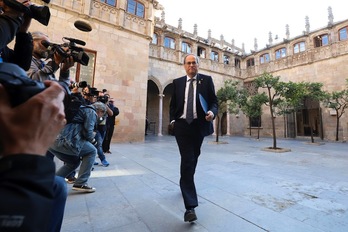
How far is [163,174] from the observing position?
3627 millimetres

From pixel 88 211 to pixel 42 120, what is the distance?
6.20 ft

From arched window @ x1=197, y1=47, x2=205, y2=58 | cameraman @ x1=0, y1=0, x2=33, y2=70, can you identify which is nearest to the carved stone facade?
arched window @ x1=197, y1=47, x2=205, y2=58

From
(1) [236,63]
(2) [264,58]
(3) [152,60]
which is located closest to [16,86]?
(3) [152,60]

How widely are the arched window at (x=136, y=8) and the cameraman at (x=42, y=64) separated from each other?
983 centimetres

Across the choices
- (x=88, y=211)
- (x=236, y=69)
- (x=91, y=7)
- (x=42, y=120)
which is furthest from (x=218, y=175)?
(x=236, y=69)

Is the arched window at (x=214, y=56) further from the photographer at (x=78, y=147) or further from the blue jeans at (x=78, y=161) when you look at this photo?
the blue jeans at (x=78, y=161)

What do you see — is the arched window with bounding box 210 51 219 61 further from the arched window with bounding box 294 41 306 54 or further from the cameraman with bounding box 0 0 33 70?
the cameraman with bounding box 0 0 33 70

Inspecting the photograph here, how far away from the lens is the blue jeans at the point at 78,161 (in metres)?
2.35

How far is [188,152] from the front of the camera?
214 centimetres

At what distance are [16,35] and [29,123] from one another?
1.40m

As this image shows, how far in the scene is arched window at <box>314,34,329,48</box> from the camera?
15817 mm

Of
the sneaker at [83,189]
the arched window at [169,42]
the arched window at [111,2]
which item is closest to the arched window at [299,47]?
the arched window at [169,42]

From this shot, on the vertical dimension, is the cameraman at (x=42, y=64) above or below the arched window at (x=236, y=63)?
below

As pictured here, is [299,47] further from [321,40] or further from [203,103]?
[203,103]
